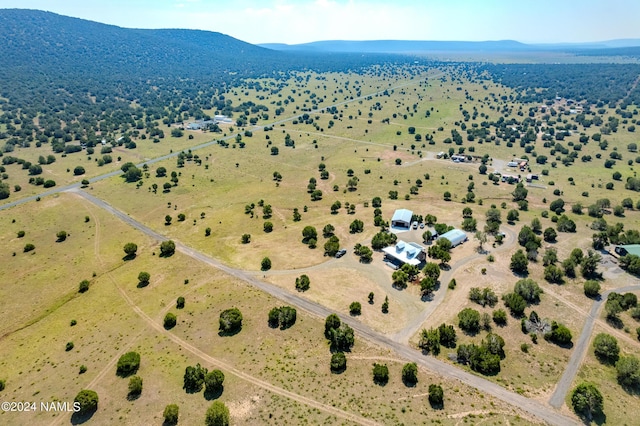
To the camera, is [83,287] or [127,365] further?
[83,287]

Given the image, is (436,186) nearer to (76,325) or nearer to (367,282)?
(367,282)

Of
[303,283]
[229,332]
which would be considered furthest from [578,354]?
[229,332]

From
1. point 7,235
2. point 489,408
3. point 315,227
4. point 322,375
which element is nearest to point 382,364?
point 322,375

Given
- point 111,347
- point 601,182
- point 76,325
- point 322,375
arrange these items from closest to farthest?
point 322,375
point 111,347
point 76,325
point 601,182

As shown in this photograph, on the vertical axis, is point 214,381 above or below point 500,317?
above

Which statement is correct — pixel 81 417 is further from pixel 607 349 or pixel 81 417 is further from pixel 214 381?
pixel 607 349

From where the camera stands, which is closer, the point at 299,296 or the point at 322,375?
the point at 322,375

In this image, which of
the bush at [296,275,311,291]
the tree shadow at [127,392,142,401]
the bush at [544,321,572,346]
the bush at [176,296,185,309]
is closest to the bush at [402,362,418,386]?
the bush at [544,321,572,346]

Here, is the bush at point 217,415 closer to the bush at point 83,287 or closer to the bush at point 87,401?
the bush at point 87,401
